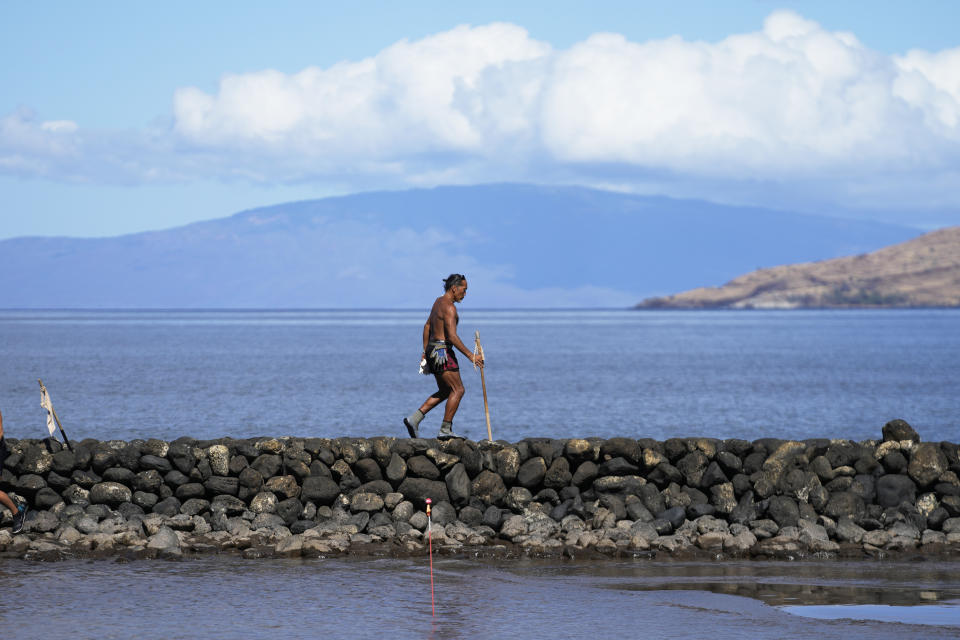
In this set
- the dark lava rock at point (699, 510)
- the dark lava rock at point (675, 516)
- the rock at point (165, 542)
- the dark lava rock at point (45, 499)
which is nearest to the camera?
the rock at point (165, 542)

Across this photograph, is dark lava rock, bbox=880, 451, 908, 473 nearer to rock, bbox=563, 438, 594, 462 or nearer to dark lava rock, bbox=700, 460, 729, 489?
dark lava rock, bbox=700, 460, 729, 489

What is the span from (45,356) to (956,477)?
82052 millimetres

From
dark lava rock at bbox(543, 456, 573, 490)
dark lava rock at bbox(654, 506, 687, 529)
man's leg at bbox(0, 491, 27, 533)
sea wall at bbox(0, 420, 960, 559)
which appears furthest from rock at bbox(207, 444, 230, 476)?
dark lava rock at bbox(654, 506, 687, 529)

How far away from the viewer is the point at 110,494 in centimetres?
1495

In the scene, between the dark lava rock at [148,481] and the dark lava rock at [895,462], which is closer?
the dark lava rock at [895,462]

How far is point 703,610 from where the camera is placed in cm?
1068

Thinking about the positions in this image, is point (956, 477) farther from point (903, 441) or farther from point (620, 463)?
point (620, 463)

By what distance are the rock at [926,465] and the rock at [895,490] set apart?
4.4 inches

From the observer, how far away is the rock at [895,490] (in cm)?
1452

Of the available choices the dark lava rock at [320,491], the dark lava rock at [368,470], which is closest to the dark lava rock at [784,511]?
the dark lava rock at [368,470]

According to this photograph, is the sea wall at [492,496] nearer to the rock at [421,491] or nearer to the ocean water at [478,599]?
the rock at [421,491]

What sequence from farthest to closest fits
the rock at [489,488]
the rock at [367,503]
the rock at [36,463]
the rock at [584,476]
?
the rock at [36,463], the rock at [584,476], the rock at [489,488], the rock at [367,503]

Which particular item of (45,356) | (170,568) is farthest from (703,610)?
(45,356)

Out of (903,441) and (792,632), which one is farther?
(903,441)
